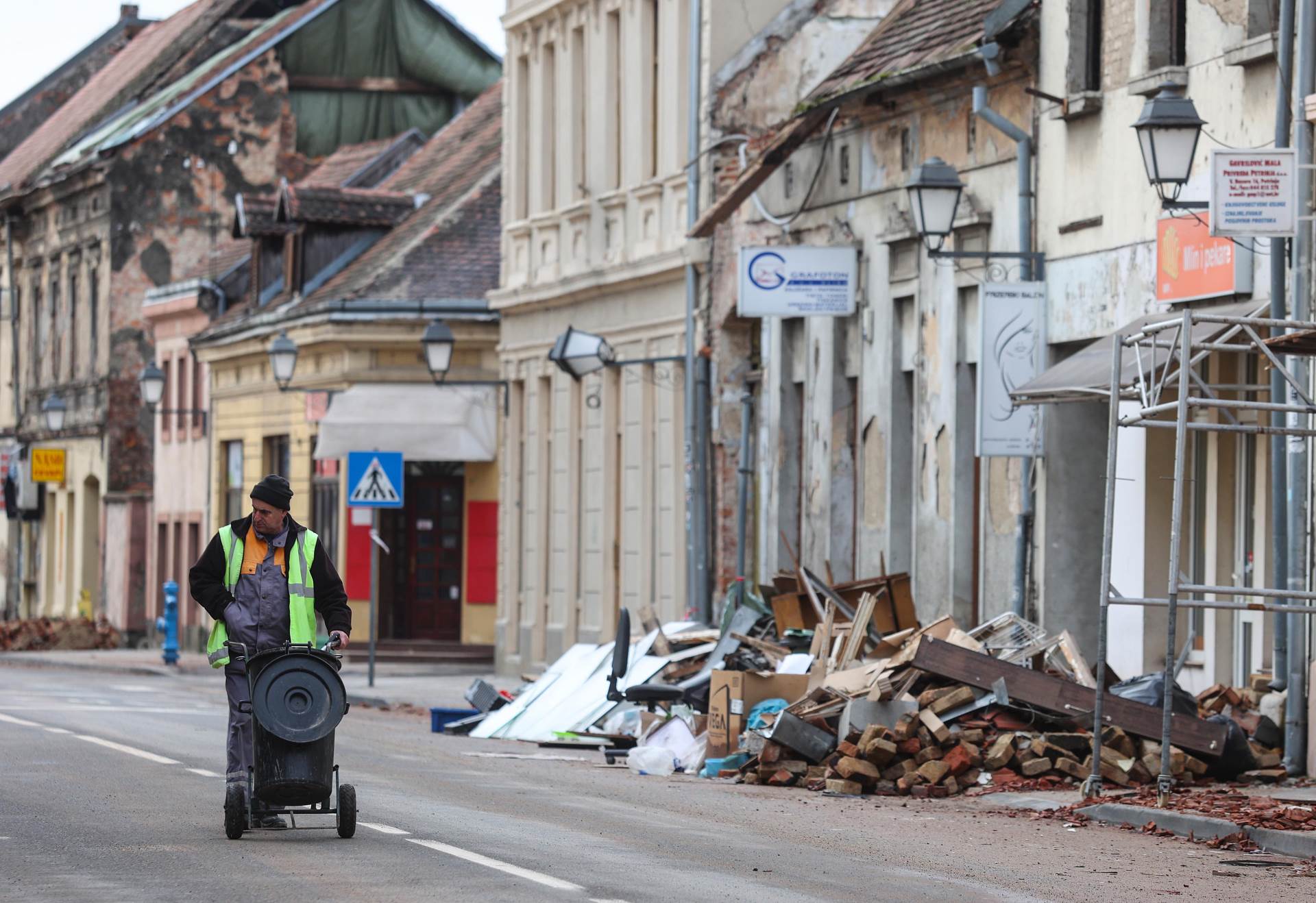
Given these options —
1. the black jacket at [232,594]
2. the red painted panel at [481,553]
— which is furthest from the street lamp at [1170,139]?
the red painted panel at [481,553]

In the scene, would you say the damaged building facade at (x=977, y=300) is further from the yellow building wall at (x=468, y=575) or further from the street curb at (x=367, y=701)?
Answer: the yellow building wall at (x=468, y=575)

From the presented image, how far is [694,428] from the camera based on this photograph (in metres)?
28.0

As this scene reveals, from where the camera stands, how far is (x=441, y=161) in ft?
141

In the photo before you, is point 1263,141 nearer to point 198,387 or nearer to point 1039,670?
point 1039,670

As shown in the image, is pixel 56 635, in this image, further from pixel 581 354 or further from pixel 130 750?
pixel 130 750

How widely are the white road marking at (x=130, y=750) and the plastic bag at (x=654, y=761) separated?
325 centimetres

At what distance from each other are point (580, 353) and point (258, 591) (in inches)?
663

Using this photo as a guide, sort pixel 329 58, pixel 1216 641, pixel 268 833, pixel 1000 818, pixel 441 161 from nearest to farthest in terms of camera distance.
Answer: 1. pixel 268 833
2. pixel 1000 818
3. pixel 1216 641
4. pixel 441 161
5. pixel 329 58

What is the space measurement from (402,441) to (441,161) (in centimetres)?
776

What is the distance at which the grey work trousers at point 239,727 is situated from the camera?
40.1 ft

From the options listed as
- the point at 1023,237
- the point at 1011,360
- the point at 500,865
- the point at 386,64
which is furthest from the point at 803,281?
the point at 386,64

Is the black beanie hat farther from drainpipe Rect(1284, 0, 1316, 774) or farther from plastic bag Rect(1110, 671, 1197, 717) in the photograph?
drainpipe Rect(1284, 0, 1316, 774)

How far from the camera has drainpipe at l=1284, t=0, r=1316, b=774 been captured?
52.7 feet

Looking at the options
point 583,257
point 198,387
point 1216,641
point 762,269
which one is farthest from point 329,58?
point 1216,641
